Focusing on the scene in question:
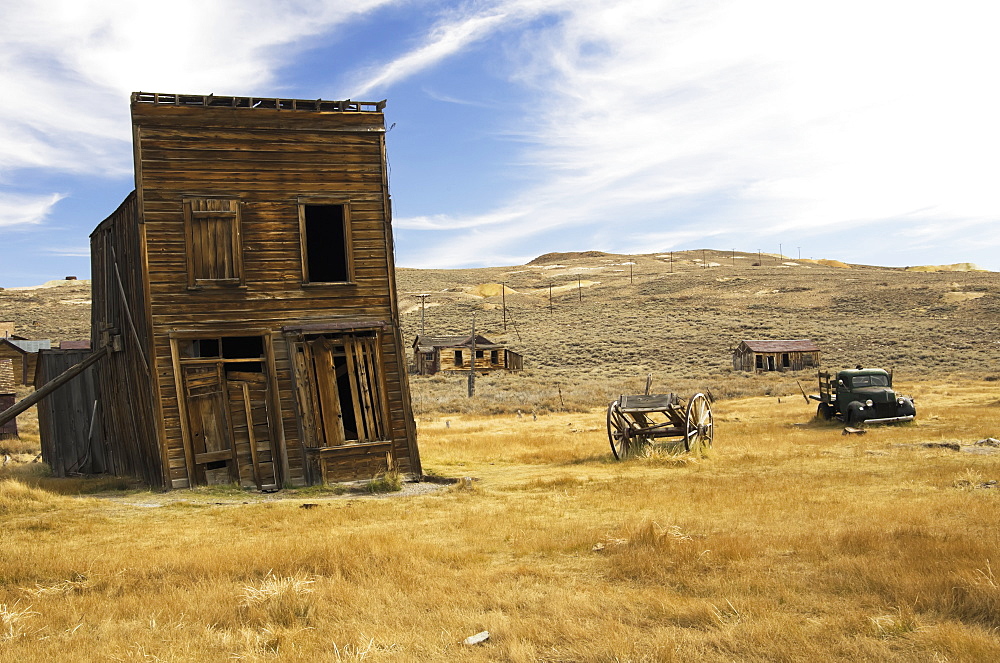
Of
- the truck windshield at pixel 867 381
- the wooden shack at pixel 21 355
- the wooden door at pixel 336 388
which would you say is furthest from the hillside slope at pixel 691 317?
the wooden door at pixel 336 388

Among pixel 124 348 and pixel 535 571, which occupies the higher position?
pixel 124 348

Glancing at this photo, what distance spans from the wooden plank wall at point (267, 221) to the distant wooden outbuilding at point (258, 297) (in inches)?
1.0

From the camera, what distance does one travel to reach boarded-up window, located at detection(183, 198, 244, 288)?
47.3 feet

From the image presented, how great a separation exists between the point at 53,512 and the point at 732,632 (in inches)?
406

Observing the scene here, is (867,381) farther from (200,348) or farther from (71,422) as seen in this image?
(71,422)

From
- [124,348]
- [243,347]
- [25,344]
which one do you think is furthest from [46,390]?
[25,344]

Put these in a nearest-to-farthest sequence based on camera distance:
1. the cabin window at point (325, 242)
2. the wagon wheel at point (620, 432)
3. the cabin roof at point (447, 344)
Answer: the wagon wheel at point (620, 432), the cabin window at point (325, 242), the cabin roof at point (447, 344)

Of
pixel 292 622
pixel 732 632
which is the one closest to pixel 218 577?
pixel 292 622

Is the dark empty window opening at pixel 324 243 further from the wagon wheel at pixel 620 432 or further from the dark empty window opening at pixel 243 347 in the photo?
the wagon wheel at pixel 620 432

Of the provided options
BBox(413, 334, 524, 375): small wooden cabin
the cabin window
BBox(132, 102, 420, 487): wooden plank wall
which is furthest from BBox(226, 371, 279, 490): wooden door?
BBox(413, 334, 524, 375): small wooden cabin

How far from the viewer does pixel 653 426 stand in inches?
689

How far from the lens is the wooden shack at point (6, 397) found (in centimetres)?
2561

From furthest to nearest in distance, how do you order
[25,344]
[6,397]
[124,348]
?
[25,344] < [6,397] < [124,348]

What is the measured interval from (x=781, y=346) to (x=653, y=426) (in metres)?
39.5
